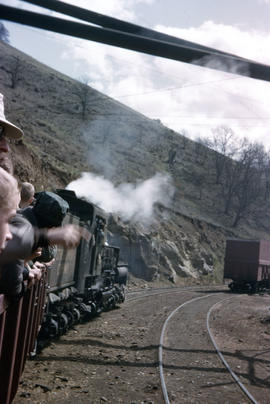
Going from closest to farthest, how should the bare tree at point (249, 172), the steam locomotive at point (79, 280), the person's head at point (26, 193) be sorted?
the person's head at point (26, 193) → the steam locomotive at point (79, 280) → the bare tree at point (249, 172)

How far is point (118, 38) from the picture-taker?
3078mm

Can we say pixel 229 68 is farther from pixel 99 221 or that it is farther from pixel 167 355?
pixel 99 221

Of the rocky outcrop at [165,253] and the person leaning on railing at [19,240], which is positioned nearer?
the person leaning on railing at [19,240]

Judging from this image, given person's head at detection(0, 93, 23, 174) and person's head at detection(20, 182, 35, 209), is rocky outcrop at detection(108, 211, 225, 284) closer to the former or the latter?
person's head at detection(20, 182, 35, 209)

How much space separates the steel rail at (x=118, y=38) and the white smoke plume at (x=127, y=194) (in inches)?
623

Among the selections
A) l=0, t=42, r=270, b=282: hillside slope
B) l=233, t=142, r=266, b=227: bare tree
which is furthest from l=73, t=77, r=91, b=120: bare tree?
l=233, t=142, r=266, b=227: bare tree

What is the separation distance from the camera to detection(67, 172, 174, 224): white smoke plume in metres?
19.7

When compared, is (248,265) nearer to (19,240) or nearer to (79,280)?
(79,280)

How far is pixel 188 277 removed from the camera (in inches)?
1442

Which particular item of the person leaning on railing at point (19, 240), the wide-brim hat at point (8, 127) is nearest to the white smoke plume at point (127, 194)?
the wide-brim hat at point (8, 127)

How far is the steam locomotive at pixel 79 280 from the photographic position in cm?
966

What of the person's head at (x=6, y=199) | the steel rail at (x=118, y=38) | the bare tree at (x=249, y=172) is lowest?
the person's head at (x=6, y=199)

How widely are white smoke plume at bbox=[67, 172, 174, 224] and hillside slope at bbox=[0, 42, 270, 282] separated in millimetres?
1107

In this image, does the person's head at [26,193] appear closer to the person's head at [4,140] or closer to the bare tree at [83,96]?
the person's head at [4,140]
